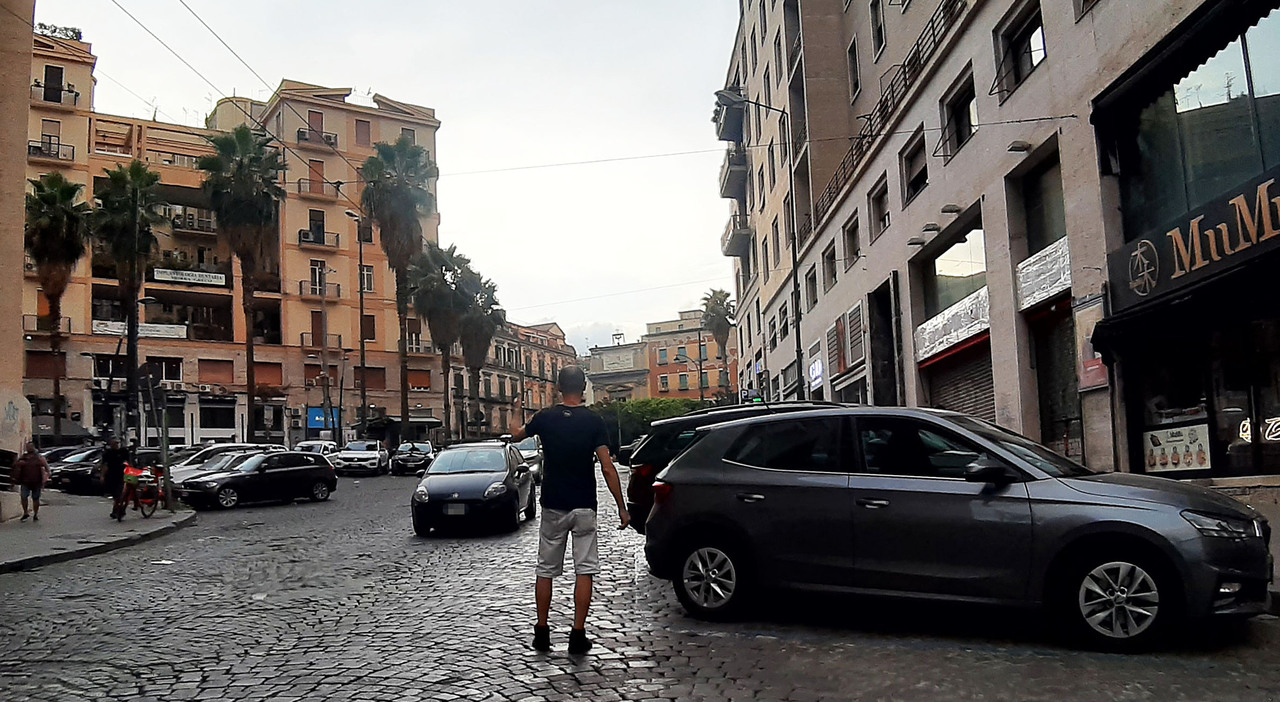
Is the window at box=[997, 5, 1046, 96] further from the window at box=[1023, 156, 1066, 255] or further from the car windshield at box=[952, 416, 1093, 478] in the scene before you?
the car windshield at box=[952, 416, 1093, 478]

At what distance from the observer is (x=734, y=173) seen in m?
48.5

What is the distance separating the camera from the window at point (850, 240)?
27.4m

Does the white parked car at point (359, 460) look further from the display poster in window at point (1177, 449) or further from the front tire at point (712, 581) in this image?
the front tire at point (712, 581)

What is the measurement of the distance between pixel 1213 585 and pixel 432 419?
64.4 metres

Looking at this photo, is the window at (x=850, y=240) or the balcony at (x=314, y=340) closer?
the window at (x=850, y=240)

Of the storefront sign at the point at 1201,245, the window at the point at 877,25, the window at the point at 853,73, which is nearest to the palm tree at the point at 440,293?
the window at the point at 853,73

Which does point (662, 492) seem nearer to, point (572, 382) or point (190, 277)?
point (572, 382)

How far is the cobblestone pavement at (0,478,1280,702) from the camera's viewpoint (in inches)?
218

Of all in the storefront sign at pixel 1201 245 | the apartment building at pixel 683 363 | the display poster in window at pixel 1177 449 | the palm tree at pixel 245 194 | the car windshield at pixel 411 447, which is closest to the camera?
the storefront sign at pixel 1201 245

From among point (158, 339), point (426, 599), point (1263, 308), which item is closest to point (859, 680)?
point (426, 599)

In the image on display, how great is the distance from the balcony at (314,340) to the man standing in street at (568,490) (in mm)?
60935

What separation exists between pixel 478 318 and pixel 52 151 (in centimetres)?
2518

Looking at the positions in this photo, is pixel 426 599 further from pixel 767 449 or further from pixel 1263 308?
pixel 1263 308

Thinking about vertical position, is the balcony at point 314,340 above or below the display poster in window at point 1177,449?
above
